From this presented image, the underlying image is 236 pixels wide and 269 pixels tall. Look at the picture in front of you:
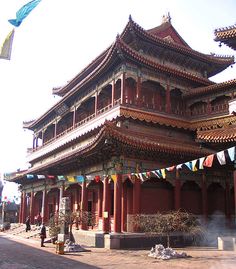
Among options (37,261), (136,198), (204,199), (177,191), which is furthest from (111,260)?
(204,199)

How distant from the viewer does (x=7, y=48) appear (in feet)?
42.9

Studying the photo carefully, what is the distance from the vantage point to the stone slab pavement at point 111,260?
1321 centimetres

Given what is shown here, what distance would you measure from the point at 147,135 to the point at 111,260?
9013 mm

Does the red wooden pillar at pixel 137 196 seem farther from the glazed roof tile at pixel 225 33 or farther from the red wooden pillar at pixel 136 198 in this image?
the glazed roof tile at pixel 225 33

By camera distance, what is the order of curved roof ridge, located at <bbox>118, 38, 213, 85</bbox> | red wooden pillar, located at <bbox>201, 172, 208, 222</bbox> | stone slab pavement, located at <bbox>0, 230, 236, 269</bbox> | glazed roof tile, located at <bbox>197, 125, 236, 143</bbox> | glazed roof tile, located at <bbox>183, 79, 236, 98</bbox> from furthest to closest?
glazed roof tile, located at <bbox>183, 79, 236, 98</bbox>
red wooden pillar, located at <bbox>201, 172, 208, 222</bbox>
curved roof ridge, located at <bbox>118, 38, 213, 85</bbox>
glazed roof tile, located at <bbox>197, 125, 236, 143</bbox>
stone slab pavement, located at <bbox>0, 230, 236, 269</bbox>

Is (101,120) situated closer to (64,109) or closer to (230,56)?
(64,109)

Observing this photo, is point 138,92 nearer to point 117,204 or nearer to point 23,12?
point 117,204

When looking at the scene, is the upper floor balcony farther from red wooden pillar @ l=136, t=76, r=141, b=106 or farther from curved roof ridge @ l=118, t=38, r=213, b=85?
curved roof ridge @ l=118, t=38, r=213, b=85

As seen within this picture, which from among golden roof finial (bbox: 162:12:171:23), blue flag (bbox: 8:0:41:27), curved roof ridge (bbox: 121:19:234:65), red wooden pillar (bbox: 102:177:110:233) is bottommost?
red wooden pillar (bbox: 102:177:110:233)

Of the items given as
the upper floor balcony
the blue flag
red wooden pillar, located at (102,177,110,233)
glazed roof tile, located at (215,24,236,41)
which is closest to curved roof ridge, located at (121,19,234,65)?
the upper floor balcony

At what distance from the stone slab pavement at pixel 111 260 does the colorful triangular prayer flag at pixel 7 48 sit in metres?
7.58

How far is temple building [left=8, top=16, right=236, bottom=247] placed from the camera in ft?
63.8

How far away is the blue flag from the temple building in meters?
6.59

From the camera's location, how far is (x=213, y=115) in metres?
23.7
